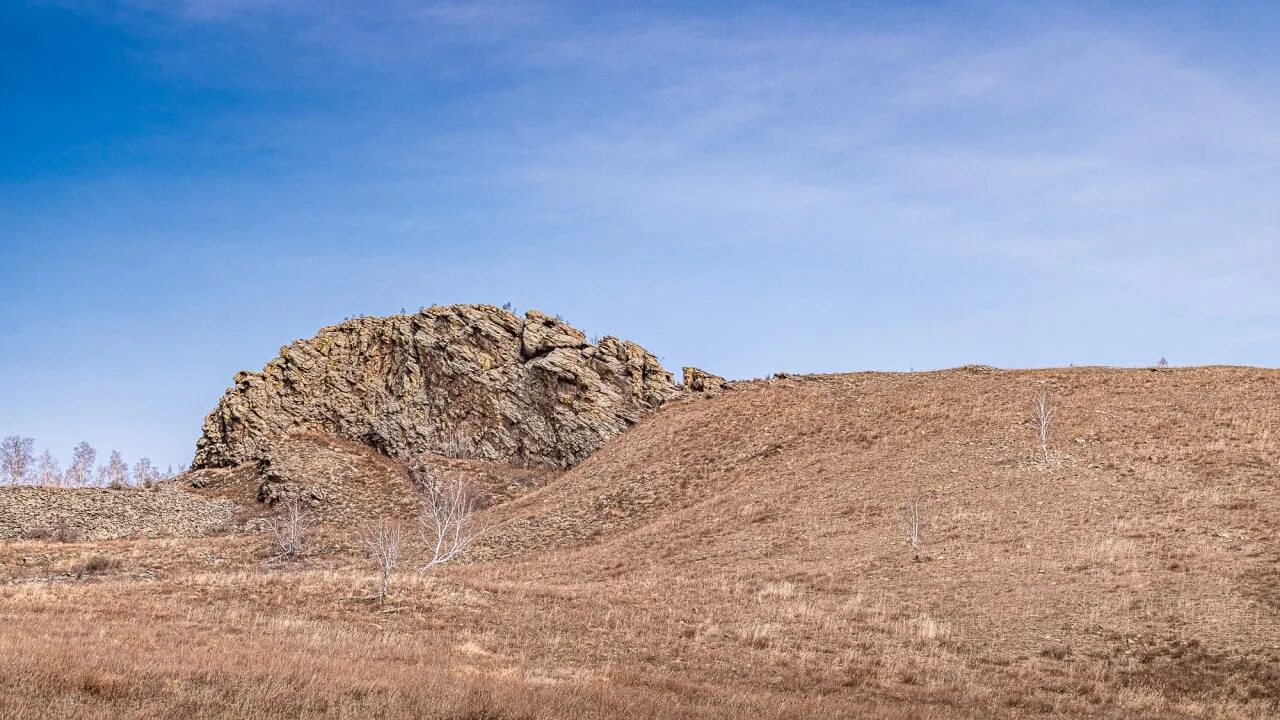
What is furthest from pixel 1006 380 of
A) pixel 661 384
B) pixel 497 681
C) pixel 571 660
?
pixel 497 681

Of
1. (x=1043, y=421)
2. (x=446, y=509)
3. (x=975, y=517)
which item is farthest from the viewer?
(x=446, y=509)

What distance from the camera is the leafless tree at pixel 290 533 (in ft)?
147

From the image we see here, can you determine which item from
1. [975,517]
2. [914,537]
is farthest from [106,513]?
[975,517]

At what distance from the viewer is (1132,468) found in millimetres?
39469

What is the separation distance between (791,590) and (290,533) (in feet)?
90.4

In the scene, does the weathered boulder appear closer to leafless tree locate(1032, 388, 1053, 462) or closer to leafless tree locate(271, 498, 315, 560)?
leafless tree locate(1032, 388, 1053, 462)

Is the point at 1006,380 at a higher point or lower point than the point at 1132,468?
higher

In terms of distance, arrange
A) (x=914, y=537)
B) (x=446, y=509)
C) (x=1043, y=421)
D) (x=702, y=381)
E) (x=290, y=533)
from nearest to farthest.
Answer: (x=914, y=537)
(x=1043, y=421)
(x=290, y=533)
(x=446, y=509)
(x=702, y=381)

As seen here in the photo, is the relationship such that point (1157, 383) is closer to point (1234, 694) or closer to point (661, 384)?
point (661, 384)

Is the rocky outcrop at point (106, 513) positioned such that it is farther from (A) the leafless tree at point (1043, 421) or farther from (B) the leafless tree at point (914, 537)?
(A) the leafless tree at point (1043, 421)

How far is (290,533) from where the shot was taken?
1780 inches

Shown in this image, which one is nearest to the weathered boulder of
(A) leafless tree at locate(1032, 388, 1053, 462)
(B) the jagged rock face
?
(B) the jagged rock face

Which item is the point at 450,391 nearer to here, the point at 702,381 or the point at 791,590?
the point at 702,381

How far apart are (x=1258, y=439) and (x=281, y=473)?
2170 inches
